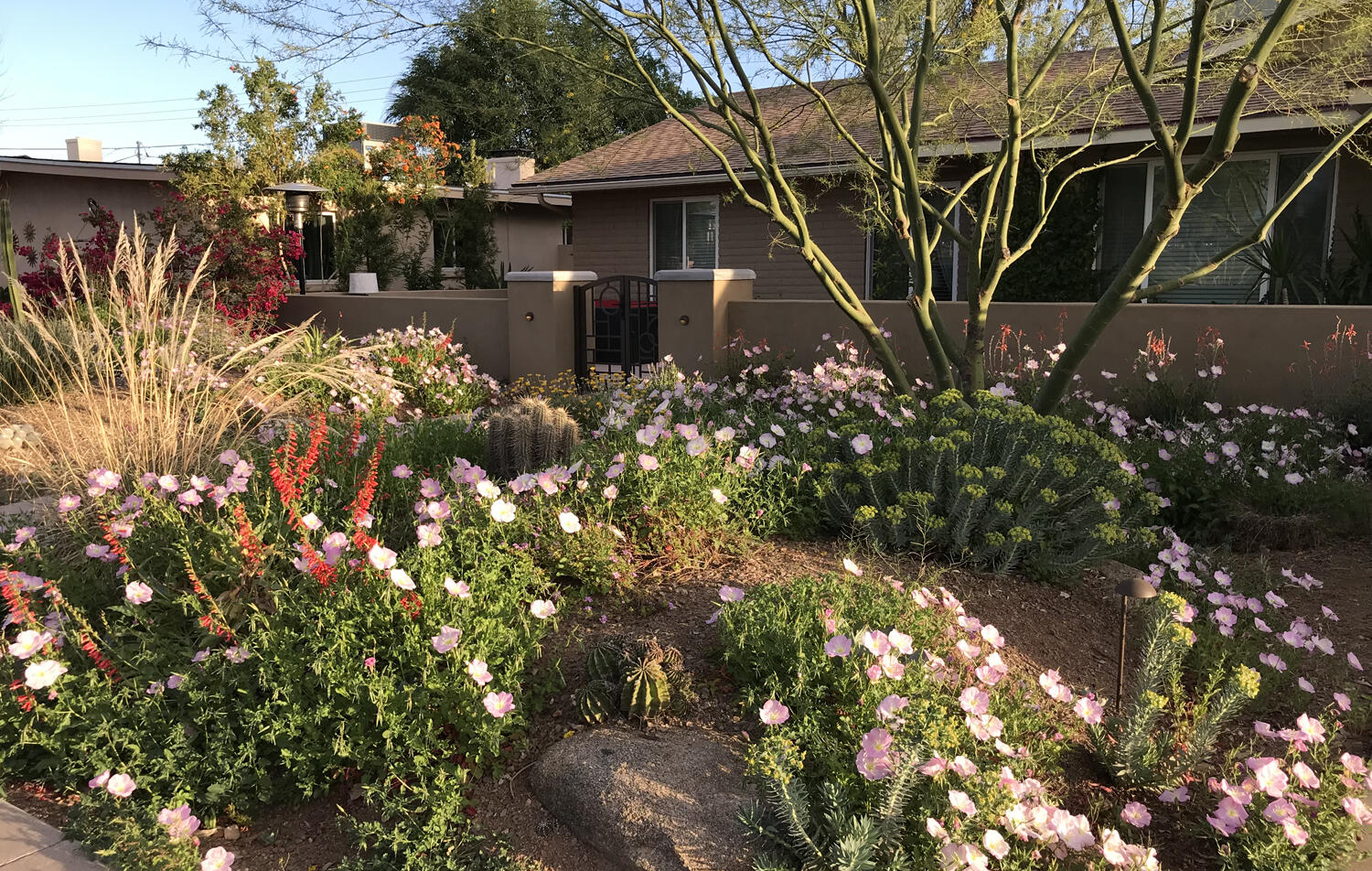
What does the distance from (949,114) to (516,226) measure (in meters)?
18.4

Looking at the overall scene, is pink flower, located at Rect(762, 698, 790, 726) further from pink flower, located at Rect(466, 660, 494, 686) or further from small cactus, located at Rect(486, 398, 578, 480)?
small cactus, located at Rect(486, 398, 578, 480)

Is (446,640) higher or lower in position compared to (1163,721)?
higher

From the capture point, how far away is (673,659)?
310 centimetres

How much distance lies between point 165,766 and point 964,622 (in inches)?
96.2

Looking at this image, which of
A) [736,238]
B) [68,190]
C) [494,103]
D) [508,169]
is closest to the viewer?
[736,238]

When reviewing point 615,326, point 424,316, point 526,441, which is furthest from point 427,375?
point 526,441

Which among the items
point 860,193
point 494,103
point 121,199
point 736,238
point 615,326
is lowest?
point 615,326

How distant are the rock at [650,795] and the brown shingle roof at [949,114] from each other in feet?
18.3

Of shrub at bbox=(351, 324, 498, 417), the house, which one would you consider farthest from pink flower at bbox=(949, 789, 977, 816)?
the house

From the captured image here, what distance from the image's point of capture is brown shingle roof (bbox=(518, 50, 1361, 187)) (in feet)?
25.0

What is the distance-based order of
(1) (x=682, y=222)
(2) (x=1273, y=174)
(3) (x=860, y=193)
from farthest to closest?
1. (1) (x=682, y=222)
2. (3) (x=860, y=193)
3. (2) (x=1273, y=174)

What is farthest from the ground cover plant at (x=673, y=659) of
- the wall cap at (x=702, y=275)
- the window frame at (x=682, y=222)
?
the window frame at (x=682, y=222)

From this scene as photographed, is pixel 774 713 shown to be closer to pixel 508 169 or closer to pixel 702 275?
pixel 702 275

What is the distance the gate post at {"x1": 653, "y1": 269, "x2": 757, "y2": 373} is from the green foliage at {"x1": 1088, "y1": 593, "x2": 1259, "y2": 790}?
6.66 m
